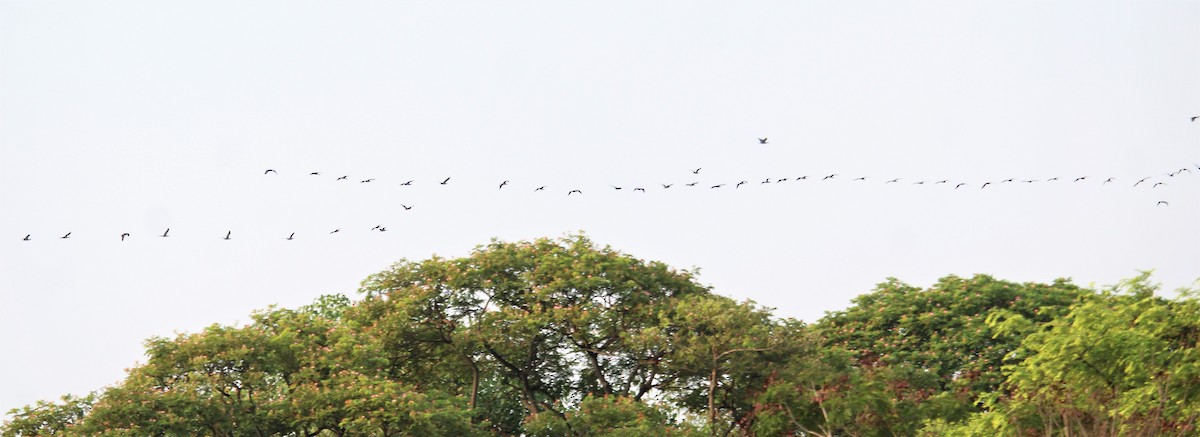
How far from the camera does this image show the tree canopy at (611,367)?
25.7 m

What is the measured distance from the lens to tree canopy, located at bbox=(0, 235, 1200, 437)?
25.7 metres

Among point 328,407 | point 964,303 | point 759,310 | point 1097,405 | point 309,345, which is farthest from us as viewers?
point 964,303

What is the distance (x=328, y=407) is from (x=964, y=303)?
65.9ft

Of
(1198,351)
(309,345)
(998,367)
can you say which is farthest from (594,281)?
(1198,351)

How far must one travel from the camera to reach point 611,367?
35.8 m

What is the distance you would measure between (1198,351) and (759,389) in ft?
37.0

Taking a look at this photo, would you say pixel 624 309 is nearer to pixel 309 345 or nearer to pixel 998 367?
pixel 309 345

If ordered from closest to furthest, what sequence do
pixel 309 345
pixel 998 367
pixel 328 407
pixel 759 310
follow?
pixel 328 407 → pixel 309 345 → pixel 759 310 → pixel 998 367

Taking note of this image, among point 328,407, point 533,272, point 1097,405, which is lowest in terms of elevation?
point 1097,405

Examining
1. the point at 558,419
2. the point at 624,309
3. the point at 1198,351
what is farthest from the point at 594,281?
the point at 1198,351

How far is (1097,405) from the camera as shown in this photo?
77.7 ft

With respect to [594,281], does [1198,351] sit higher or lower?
lower

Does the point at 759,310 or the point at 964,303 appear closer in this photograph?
the point at 759,310

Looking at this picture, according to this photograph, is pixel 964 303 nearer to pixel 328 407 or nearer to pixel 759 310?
pixel 759 310
